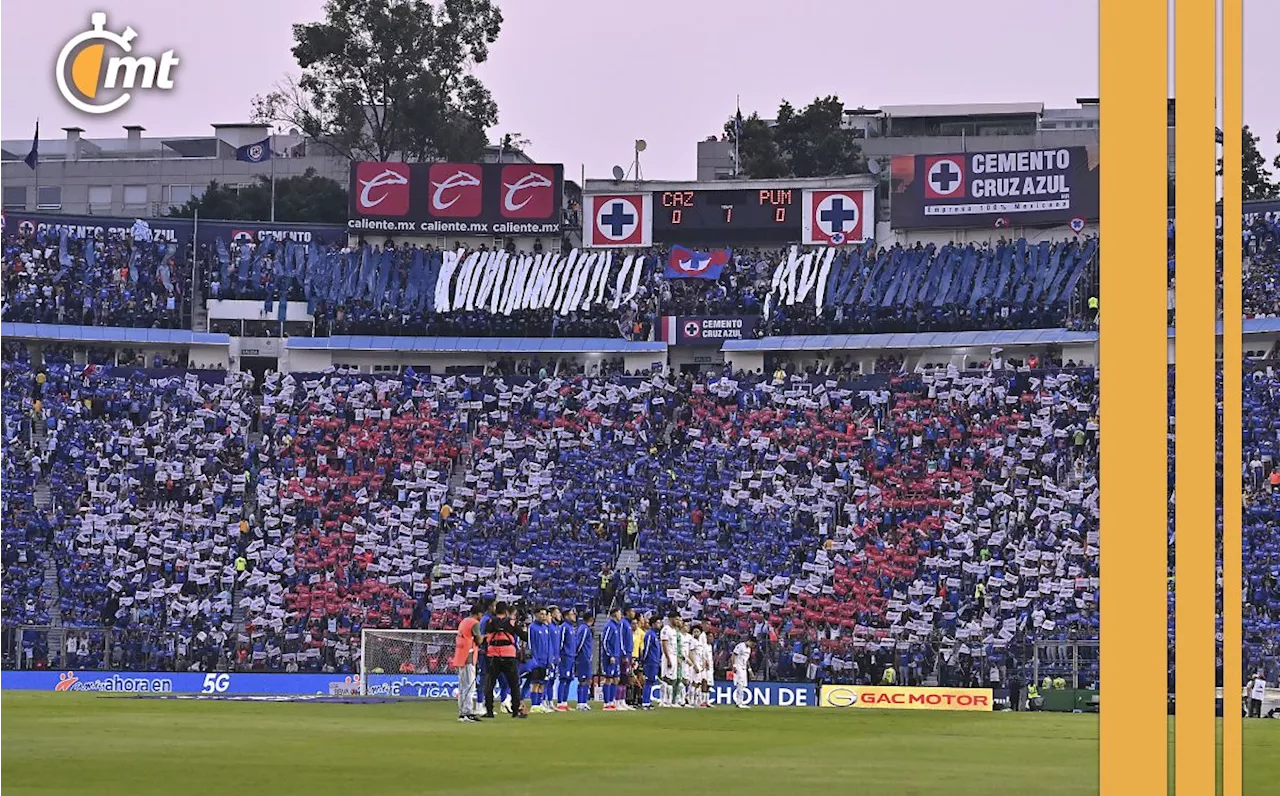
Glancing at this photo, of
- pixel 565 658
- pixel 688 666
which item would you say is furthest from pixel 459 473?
pixel 565 658

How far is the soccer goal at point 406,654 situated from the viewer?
157 ft

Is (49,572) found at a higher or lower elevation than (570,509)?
lower

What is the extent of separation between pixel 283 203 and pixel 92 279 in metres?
26.1

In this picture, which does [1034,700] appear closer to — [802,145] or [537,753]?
[537,753]

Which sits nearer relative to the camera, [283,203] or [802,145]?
[283,203]

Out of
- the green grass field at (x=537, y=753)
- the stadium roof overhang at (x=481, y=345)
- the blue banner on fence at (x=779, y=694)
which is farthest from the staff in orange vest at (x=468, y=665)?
the stadium roof overhang at (x=481, y=345)

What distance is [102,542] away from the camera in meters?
56.9

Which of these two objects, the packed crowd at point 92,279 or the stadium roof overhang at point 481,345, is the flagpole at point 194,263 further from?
the stadium roof overhang at point 481,345

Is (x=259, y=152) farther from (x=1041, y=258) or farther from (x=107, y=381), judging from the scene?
(x=1041, y=258)

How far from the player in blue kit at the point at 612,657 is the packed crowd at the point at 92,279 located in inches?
1399

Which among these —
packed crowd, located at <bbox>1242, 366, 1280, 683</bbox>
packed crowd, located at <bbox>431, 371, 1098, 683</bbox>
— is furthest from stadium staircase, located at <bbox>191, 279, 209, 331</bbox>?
packed crowd, located at <bbox>1242, 366, 1280, 683</bbox>

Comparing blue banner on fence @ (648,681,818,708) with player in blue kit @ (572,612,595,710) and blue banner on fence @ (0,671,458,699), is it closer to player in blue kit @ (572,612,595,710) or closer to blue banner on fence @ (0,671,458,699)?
blue banner on fence @ (0,671,458,699)

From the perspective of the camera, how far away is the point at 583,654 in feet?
123

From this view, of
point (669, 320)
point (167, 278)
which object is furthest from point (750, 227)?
point (167, 278)
